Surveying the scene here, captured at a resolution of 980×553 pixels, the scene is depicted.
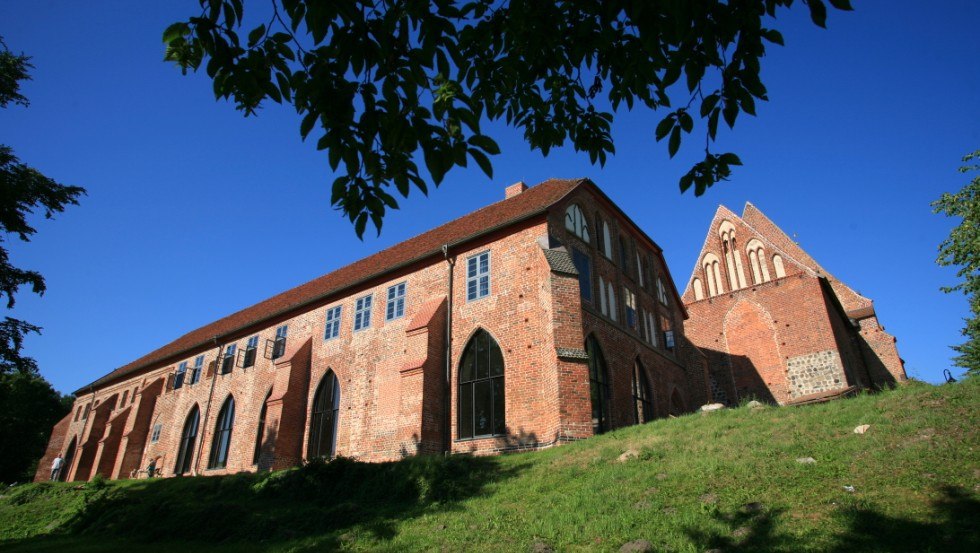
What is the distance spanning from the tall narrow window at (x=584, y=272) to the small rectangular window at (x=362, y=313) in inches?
336

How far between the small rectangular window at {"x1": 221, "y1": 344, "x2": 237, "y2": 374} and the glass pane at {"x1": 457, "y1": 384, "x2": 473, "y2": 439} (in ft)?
50.9

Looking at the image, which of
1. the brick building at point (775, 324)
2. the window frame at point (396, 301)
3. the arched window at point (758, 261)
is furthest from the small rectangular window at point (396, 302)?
the arched window at point (758, 261)

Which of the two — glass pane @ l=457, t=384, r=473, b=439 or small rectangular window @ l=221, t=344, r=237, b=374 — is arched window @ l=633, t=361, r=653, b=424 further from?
small rectangular window @ l=221, t=344, r=237, b=374

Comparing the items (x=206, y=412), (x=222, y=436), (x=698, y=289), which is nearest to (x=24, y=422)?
(x=206, y=412)

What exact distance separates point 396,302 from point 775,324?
62.9 ft

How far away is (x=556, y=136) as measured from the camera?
17.4 feet

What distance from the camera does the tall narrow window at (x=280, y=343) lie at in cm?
2540

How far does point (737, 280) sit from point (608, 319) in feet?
47.6

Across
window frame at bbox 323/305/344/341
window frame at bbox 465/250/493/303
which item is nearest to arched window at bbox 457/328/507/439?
window frame at bbox 465/250/493/303

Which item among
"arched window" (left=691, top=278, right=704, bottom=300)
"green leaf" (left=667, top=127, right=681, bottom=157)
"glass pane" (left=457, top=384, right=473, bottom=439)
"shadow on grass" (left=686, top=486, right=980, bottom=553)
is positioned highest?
"arched window" (left=691, top=278, right=704, bottom=300)

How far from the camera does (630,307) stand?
72.6 ft

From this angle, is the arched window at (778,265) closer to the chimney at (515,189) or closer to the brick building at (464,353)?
the brick building at (464,353)

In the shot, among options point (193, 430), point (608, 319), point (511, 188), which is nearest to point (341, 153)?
point (608, 319)

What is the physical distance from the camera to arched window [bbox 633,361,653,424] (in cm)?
2006
